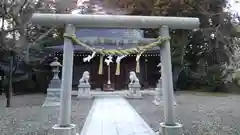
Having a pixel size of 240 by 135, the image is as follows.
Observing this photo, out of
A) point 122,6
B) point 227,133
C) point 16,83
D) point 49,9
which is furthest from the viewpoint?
point 122,6

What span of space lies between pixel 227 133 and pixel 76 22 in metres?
3.43

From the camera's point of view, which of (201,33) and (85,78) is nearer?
(85,78)

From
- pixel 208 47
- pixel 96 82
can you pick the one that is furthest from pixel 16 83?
pixel 208 47

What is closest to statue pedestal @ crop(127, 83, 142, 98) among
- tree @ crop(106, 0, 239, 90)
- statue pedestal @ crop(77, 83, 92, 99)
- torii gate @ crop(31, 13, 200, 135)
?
statue pedestal @ crop(77, 83, 92, 99)

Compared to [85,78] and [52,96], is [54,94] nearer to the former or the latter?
[52,96]

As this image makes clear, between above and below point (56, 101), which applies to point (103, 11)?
above

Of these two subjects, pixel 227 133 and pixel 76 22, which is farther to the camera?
pixel 227 133

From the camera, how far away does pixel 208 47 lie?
592 inches

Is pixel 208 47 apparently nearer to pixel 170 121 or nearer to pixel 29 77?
pixel 29 77

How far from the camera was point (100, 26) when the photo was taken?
4.20 meters

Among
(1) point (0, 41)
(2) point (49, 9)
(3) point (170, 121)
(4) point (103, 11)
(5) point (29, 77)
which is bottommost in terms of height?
(3) point (170, 121)

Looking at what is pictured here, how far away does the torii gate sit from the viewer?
13.0 ft

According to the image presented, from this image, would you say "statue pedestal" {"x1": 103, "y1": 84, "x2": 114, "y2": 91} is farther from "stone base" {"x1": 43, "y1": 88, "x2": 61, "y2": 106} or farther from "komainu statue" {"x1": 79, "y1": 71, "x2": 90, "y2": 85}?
"stone base" {"x1": 43, "y1": 88, "x2": 61, "y2": 106}

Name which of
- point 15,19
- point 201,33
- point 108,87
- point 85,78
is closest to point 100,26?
point 15,19
